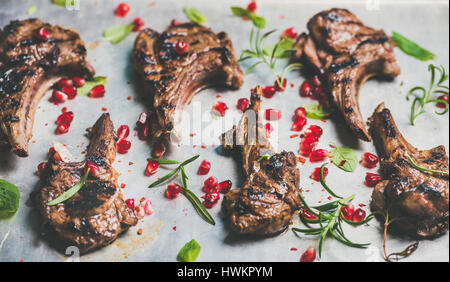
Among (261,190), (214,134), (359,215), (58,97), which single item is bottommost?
(359,215)

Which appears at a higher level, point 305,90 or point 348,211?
point 305,90

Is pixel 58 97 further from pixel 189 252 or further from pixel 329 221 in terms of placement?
pixel 329 221

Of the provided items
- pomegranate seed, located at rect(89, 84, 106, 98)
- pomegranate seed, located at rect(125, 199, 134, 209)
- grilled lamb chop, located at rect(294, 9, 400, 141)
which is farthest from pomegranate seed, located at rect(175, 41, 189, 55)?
pomegranate seed, located at rect(125, 199, 134, 209)

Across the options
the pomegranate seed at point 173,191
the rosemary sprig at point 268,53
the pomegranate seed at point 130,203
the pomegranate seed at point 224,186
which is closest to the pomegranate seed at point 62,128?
the pomegranate seed at point 130,203

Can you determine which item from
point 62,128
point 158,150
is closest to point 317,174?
point 158,150

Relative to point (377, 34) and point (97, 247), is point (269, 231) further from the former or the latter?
point (377, 34)

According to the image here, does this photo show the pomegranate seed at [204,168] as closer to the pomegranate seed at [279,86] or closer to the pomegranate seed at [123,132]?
the pomegranate seed at [123,132]
